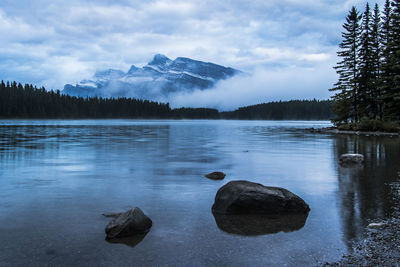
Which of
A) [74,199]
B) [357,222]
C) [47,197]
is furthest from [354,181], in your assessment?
[47,197]

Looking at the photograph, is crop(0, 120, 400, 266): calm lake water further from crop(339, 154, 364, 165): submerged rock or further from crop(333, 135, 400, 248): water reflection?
crop(339, 154, 364, 165): submerged rock

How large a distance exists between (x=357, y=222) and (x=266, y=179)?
6.23 meters

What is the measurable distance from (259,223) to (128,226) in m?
3.17

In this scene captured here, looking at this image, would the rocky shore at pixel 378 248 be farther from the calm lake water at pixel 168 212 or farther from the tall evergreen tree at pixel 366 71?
the tall evergreen tree at pixel 366 71

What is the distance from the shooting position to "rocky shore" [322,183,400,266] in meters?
5.80

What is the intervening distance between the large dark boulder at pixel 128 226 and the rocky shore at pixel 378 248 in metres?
3.89

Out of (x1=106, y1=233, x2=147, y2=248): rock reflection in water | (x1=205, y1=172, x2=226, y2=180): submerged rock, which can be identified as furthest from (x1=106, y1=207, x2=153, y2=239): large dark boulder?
(x1=205, y1=172, x2=226, y2=180): submerged rock

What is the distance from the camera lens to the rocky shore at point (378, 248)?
5804 millimetres

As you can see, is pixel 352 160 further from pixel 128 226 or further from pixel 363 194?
pixel 128 226

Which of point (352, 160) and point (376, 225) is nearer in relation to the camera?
point (376, 225)

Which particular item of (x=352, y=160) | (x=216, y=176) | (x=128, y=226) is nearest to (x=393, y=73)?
(x=352, y=160)

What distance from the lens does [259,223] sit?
8281 mm

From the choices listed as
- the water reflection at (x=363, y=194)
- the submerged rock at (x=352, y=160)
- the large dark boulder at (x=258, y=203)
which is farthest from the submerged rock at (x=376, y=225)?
the submerged rock at (x=352, y=160)

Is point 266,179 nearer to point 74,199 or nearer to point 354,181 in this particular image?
point 354,181
